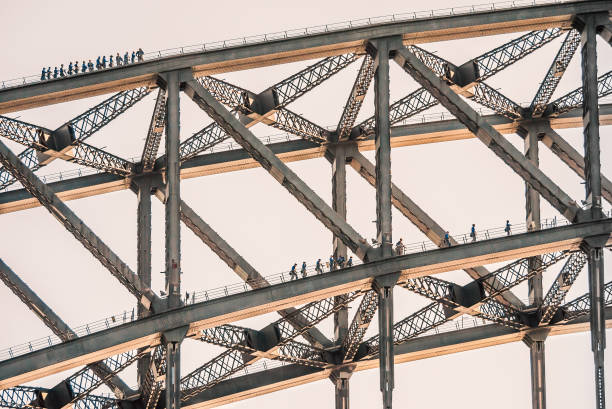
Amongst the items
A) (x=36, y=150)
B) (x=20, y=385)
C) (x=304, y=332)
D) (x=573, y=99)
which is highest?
(x=573, y=99)

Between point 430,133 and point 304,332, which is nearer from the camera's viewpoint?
point 304,332

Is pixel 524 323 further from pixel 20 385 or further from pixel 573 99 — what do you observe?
pixel 20 385

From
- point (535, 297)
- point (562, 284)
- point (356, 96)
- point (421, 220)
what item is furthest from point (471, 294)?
point (356, 96)

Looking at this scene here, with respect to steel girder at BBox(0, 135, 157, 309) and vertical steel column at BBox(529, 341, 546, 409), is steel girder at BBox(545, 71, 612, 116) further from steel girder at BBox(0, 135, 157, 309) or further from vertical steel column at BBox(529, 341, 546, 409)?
steel girder at BBox(0, 135, 157, 309)

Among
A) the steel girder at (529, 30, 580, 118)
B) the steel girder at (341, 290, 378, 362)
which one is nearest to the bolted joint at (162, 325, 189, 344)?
the steel girder at (341, 290, 378, 362)

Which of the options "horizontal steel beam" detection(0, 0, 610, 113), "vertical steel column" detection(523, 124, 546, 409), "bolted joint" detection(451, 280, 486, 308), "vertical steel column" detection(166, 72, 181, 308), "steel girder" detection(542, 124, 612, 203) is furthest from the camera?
"steel girder" detection(542, 124, 612, 203)

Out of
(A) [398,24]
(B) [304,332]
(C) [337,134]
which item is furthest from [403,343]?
(A) [398,24]

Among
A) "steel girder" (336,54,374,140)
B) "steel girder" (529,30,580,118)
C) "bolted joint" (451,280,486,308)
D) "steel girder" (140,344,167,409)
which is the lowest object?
"steel girder" (140,344,167,409)
